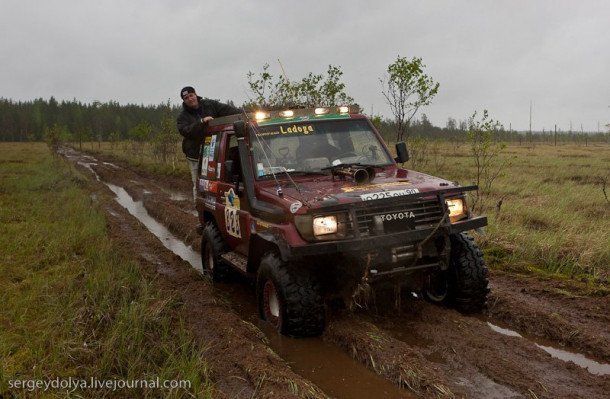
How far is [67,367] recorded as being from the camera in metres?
3.74

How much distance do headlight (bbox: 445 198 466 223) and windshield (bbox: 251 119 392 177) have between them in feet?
3.65

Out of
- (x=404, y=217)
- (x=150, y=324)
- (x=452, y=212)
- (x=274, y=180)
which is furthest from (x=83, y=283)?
(x=452, y=212)

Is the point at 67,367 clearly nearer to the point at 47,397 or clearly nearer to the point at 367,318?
the point at 47,397

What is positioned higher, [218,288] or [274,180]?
[274,180]

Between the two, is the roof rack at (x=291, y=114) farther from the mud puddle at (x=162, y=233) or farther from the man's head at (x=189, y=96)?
the mud puddle at (x=162, y=233)

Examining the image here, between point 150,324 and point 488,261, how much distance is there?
4.75 metres

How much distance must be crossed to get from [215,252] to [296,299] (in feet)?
7.59

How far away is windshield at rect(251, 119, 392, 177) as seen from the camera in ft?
17.5

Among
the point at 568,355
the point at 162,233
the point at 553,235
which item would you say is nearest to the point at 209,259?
the point at 162,233

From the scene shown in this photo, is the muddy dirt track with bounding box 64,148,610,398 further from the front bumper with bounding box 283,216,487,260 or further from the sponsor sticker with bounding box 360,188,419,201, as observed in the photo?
the sponsor sticker with bounding box 360,188,419,201

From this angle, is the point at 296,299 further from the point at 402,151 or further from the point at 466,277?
the point at 402,151

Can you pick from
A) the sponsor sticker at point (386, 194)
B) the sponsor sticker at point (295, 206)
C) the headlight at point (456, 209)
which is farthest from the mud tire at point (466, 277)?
the sponsor sticker at point (295, 206)

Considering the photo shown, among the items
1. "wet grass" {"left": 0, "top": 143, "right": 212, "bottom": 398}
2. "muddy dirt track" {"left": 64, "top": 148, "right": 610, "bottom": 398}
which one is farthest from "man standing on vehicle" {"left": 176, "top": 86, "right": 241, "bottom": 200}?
"muddy dirt track" {"left": 64, "top": 148, "right": 610, "bottom": 398}

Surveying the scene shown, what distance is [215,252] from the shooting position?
6.41 m
